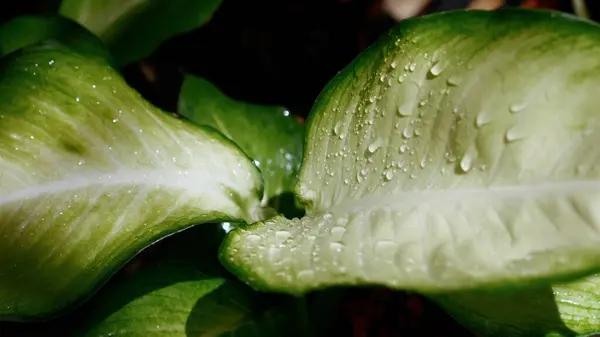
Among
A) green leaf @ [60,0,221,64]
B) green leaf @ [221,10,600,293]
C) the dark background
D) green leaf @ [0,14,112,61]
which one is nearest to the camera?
green leaf @ [221,10,600,293]

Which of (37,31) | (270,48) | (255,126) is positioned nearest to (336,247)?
(255,126)

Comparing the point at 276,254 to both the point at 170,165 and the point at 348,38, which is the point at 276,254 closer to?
the point at 170,165

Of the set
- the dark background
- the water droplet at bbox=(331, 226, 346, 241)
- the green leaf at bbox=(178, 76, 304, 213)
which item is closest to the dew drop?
the water droplet at bbox=(331, 226, 346, 241)

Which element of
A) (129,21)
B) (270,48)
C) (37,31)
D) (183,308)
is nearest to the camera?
(183,308)

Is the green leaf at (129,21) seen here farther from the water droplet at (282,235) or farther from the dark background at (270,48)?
the water droplet at (282,235)

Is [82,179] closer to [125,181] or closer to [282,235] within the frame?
[125,181]

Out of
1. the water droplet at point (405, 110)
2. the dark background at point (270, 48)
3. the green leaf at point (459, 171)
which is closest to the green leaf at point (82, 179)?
the green leaf at point (459, 171)

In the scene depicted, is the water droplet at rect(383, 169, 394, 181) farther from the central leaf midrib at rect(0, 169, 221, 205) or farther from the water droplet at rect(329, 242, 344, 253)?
the central leaf midrib at rect(0, 169, 221, 205)
